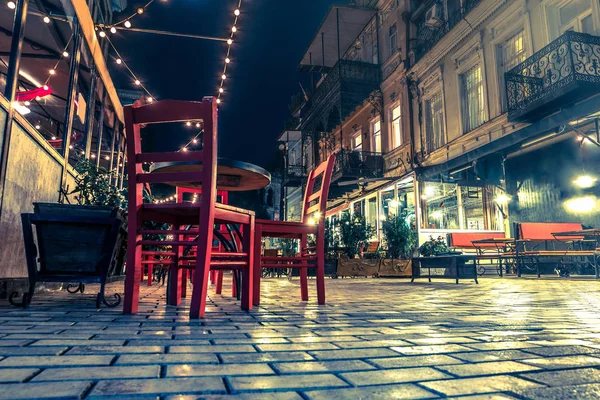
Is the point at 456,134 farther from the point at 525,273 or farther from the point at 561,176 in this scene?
the point at 525,273

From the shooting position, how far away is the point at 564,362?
47.2 inches

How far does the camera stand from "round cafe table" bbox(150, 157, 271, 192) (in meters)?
3.13

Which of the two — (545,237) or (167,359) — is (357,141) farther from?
(167,359)

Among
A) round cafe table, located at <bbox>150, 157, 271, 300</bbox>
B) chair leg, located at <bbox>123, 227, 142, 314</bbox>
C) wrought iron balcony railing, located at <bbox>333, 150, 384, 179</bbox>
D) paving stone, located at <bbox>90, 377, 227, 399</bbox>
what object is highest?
wrought iron balcony railing, located at <bbox>333, 150, 384, 179</bbox>

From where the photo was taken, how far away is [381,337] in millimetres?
1614

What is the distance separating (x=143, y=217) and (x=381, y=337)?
60.9 inches

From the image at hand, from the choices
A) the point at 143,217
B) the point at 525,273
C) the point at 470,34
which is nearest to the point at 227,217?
the point at 143,217

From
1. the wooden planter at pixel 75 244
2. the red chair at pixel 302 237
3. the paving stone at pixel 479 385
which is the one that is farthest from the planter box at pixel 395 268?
the paving stone at pixel 479 385

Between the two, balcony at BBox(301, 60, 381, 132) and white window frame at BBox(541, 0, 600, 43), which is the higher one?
balcony at BBox(301, 60, 381, 132)

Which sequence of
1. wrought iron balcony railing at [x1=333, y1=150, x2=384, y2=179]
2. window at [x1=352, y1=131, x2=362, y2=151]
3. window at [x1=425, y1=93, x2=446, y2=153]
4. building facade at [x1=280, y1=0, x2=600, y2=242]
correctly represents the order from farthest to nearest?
1. window at [x1=352, y1=131, x2=362, y2=151]
2. wrought iron balcony railing at [x1=333, y1=150, x2=384, y2=179]
3. window at [x1=425, y1=93, x2=446, y2=153]
4. building facade at [x1=280, y1=0, x2=600, y2=242]

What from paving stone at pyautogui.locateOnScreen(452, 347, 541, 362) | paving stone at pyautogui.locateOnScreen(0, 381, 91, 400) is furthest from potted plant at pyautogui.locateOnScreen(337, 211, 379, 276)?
paving stone at pyautogui.locateOnScreen(0, 381, 91, 400)

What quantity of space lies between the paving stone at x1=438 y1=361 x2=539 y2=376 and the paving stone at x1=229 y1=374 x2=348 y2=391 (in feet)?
1.10

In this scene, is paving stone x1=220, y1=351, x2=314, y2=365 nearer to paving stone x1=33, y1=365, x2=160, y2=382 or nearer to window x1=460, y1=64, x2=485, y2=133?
paving stone x1=33, y1=365, x2=160, y2=382

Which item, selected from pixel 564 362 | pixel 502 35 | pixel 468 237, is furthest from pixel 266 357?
pixel 502 35
